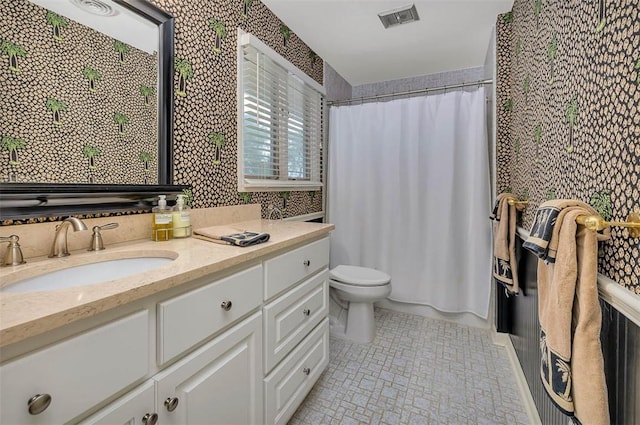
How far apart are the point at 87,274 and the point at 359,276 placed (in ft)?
5.65

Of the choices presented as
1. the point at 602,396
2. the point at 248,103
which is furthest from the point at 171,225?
the point at 602,396

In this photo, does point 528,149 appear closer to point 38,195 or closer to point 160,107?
point 160,107

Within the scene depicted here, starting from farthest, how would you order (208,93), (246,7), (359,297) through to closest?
(359,297) < (246,7) < (208,93)

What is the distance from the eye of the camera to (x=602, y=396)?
0.66 meters

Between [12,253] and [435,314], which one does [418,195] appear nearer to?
[435,314]

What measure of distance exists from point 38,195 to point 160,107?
1.88 feet

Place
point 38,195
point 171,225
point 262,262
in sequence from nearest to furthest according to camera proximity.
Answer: point 38,195, point 262,262, point 171,225

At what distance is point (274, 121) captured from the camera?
200 cm

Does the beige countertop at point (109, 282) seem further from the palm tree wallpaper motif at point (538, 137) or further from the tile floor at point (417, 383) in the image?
the palm tree wallpaper motif at point (538, 137)

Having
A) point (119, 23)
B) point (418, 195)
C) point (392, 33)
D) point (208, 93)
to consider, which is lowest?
point (418, 195)

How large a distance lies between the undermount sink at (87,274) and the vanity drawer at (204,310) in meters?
0.22

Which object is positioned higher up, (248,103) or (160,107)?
(248,103)

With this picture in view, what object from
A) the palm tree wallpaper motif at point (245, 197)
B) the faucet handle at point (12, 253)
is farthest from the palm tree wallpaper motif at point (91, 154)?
the palm tree wallpaper motif at point (245, 197)

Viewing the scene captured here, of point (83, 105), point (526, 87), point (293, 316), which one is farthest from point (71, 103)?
point (526, 87)
